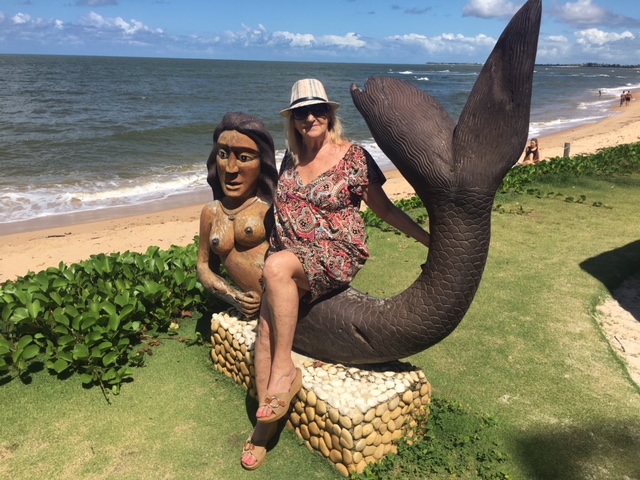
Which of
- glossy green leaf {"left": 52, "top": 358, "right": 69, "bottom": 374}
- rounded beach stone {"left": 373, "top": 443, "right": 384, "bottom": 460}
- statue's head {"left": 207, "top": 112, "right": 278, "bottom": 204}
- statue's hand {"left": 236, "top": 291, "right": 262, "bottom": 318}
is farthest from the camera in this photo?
glossy green leaf {"left": 52, "top": 358, "right": 69, "bottom": 374}

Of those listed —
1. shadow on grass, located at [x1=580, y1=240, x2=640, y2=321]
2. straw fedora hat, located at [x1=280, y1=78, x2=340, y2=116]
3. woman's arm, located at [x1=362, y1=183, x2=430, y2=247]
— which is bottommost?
shadow on grass, located at [x1=580, y1=240, x2=640, y2=321]

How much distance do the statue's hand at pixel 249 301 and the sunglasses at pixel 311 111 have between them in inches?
51.6

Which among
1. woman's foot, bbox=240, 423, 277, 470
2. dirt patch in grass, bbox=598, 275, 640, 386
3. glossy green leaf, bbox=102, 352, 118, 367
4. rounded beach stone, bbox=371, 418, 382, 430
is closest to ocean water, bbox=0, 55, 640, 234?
glossy green leaf, bbox=102, 352, 118, 367

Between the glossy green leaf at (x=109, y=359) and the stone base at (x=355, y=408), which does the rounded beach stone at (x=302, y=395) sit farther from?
the glossy green leaf at (x=109, y=359)

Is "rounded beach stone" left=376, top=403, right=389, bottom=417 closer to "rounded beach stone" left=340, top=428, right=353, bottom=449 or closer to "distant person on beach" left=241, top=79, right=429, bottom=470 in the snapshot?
"rounded beach stone" left=340, top=428, right=353, bottom=449

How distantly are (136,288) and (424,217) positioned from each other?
4.54 metres

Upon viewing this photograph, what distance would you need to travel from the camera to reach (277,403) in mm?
2953

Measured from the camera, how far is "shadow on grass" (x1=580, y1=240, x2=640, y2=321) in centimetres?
563

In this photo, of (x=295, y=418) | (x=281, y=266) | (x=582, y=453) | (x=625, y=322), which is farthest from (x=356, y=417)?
(x=625, y=322)

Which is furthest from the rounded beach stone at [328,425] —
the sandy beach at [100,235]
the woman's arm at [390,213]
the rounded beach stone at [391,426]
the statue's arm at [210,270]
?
the sandy beach at [100,235]

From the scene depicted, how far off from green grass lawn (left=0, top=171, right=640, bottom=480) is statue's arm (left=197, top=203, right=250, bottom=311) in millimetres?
696

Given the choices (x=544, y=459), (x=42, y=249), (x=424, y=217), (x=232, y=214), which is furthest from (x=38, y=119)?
(x=544, y=459)

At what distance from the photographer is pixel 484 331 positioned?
4.69 meters

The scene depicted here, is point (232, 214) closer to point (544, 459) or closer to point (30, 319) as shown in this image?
point (30, 319)
